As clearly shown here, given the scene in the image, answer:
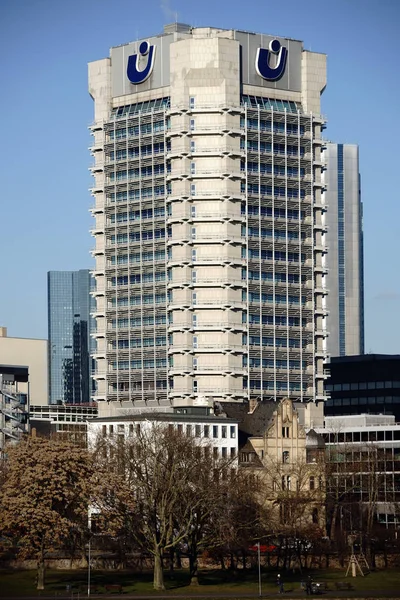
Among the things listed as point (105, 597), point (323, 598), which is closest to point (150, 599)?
point (105, 597)

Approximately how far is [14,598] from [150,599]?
14.6m

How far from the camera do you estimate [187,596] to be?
19975 centimetres

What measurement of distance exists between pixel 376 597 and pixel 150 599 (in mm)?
24632

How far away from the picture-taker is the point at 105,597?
195750 mm

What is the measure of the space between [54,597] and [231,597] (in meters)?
19.4

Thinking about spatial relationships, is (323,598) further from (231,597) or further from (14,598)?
(14,598)

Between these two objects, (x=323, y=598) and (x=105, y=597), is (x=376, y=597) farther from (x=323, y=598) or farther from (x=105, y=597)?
(x=105, y=597)

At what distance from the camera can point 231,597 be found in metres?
198

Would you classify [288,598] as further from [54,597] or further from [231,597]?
[54,597]

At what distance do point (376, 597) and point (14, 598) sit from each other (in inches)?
1542

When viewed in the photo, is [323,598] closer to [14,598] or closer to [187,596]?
[187,596]

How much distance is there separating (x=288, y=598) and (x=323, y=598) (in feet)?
12.4

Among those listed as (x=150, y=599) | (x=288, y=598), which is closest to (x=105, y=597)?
(x=150, y=599)

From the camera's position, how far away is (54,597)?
193m
